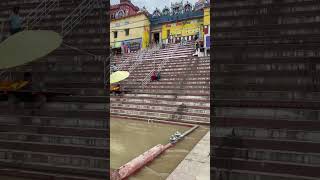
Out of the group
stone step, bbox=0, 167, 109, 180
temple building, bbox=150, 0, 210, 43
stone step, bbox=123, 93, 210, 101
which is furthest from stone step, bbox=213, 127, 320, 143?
temple building, bbox=150, 0, 210, 43

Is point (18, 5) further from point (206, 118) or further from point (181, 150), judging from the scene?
point (206, 118)

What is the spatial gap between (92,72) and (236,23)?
2.28 metres

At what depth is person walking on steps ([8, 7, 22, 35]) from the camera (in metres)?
5.42

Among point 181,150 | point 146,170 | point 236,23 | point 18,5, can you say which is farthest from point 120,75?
point 236,23

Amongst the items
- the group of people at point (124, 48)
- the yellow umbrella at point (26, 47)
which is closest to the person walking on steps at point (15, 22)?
the yellow umbrella at point (26, 47)

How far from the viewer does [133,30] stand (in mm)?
38688

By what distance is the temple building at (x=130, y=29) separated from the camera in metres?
37.9

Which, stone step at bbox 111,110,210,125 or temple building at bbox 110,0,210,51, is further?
temple building at bbox 110,0,210,51

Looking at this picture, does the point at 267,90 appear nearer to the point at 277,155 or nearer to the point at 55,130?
the point at 277,155

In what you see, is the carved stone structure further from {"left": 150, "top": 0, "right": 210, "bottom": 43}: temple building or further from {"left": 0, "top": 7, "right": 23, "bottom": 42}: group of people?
{"left": 150, "top": 0, "right": 210, "bottom": 43}: temple building

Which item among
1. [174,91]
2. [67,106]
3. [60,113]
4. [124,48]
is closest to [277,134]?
[67,106]

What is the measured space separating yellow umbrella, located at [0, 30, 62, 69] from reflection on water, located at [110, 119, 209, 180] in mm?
3235

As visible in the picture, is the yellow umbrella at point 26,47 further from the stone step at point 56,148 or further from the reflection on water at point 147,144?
the reflection on water at point 147,144

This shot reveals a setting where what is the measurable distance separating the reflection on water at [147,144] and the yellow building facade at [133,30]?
884 inches
